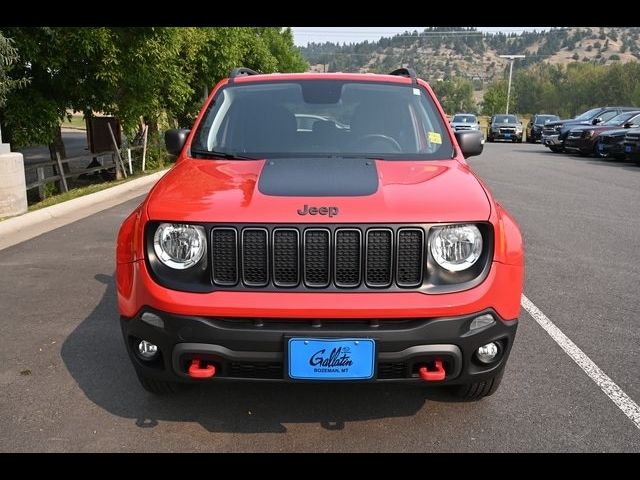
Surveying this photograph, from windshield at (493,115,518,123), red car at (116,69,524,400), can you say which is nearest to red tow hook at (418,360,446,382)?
red car at (116,69,524,400)

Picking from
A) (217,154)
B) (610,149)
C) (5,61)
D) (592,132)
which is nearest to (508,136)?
(592,132)

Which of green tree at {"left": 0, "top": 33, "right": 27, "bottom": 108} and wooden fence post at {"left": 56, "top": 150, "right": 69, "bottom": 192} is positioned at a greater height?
green tree at {"left": 0, "top": 33, "right": 27, "bottom": 108}

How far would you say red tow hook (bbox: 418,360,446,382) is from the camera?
109 inches

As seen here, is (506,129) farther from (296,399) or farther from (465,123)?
(296,399)

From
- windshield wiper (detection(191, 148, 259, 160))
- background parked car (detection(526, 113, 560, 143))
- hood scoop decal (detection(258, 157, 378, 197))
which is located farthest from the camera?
background parked car (detection(526, 113, 560, 143))

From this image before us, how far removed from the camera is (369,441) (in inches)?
119

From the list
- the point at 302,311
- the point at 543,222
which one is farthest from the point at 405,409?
the point at 543,222

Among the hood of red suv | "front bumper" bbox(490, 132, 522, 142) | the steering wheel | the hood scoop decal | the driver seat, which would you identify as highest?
the driver seat

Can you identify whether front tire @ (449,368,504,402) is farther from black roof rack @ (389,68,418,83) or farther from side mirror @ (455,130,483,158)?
black roof rack @ (389,68,418,83)

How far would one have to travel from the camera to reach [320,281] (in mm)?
2785

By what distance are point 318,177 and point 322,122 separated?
101 cm

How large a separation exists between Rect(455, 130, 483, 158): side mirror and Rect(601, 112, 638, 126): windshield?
60.3 ft

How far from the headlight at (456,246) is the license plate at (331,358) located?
1.74 feet

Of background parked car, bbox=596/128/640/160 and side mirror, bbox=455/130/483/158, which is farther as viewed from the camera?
background parked car, bbox=596/128/640/160
